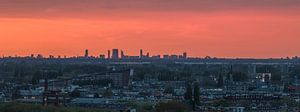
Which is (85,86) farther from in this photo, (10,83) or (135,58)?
(135,58)

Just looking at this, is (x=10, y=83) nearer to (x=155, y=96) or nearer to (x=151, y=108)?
(x=155, y=96)

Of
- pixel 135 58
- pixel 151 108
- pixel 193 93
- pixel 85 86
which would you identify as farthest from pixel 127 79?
pixel 135 58

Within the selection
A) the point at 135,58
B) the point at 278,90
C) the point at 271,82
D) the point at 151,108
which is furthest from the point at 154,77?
the point at 135,58

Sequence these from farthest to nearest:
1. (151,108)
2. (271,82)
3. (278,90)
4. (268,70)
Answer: (268,70) < (271,82) < (278,90) < (151,108)

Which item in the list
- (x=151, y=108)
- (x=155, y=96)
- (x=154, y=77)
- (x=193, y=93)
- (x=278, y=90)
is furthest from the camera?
(x=154, y=77)

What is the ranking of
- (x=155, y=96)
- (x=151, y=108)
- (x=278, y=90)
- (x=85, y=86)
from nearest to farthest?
(x=151, y=108) → (x=155, y=96) → (x=278, y=90) → (x=85, y=86)

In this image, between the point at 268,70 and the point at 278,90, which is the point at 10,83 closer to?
the point at 278,90

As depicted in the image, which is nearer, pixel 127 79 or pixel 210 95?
pixel 210 95

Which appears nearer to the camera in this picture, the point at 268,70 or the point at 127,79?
the point at 127,79

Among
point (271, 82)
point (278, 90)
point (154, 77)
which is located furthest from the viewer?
point (154, 77)
